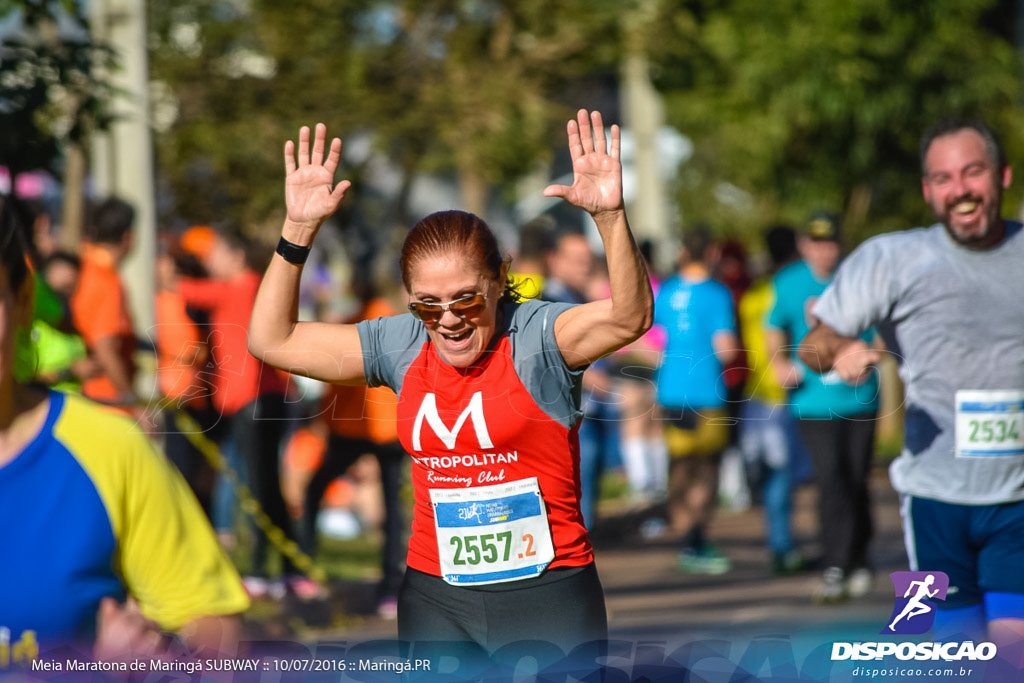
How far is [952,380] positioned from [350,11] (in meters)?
9.08

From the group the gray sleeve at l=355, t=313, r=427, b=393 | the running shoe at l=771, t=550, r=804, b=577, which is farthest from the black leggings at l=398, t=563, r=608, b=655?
the running shoe at l=771, t=550, r=804, b=577

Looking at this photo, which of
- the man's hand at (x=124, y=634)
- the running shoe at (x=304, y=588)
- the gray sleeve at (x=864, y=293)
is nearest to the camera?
the man's hand at (x=124, y=634)

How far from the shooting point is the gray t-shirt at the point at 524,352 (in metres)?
3.91

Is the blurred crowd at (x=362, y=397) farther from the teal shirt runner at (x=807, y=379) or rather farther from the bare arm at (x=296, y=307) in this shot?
the bare arm at (x=296, y=307)

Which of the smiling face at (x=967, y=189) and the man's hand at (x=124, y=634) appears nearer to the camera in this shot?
the man's hand at (x=124, y=634)

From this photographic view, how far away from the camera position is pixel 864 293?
4.91m

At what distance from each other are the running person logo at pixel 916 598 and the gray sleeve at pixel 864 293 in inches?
32.0

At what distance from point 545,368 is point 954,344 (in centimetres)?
164

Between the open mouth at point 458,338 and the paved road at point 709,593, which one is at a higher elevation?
the open mouth at point 458,338

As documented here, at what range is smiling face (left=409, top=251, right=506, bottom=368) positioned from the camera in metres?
3.88

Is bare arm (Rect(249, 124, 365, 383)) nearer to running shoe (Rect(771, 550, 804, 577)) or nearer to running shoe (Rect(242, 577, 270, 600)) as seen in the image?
running shoe (Rect(242, 577, 270, 600))

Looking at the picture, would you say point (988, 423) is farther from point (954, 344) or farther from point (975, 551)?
point (975, 551)

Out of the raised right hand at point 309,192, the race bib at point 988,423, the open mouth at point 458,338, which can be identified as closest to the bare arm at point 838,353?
the race bib at point 988,423

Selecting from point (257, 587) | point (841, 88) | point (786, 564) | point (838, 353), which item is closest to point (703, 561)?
point (786, 564)
